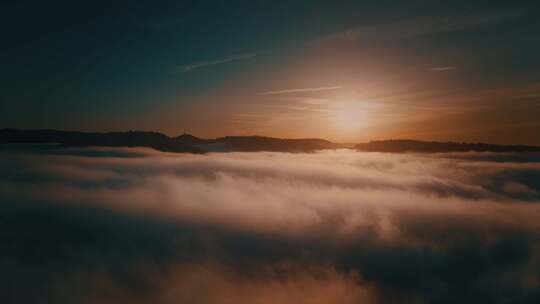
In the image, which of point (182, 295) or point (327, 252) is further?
point (327, 252)

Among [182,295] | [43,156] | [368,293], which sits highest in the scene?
[43,156]

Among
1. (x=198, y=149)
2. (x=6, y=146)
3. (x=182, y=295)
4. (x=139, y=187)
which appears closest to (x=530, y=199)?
(x=182, y=295)

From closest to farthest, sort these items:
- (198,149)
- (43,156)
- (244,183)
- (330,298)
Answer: (330,298) < (244,183) < (43,156) < (198,149)

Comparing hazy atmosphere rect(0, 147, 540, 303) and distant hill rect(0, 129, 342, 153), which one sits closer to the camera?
hazy atmosphere rect(0, 147, 540, 303)

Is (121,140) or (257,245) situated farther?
(121,140)

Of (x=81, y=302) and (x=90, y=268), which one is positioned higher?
(x=90, y=268)

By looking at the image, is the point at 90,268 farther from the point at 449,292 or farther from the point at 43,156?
the point at 43,156

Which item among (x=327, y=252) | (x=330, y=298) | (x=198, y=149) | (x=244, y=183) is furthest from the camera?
(x=198, y=149)

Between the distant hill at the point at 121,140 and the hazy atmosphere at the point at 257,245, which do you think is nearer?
the hazy atmosphere at the point at 257,245

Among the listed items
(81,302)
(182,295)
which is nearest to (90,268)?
(81,302)
